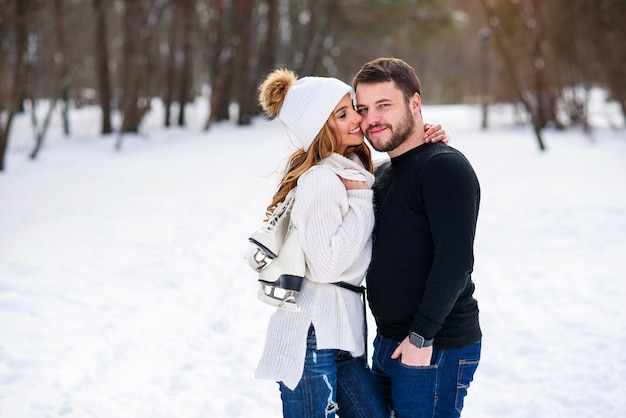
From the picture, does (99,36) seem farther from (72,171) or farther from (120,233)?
(120,233)

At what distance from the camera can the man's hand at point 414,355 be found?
2.09m

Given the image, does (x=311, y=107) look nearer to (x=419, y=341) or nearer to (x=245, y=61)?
(x=419, y=341)

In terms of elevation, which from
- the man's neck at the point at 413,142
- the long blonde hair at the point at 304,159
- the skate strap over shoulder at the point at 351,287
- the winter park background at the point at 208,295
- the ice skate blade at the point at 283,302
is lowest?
the winter park background at the point at 208,295

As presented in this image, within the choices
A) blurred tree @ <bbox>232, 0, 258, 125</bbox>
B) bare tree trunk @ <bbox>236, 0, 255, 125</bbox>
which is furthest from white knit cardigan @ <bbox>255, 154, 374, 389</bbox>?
bare tree trunk @ <bbox>236, 0, 255, 125</bbox>

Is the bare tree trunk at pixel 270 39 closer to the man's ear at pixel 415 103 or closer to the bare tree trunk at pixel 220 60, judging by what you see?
the bare tree trunk at pixel 220 60

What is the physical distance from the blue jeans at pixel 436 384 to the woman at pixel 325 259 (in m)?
0.12

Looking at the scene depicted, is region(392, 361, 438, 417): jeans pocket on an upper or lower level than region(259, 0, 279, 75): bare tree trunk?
lower

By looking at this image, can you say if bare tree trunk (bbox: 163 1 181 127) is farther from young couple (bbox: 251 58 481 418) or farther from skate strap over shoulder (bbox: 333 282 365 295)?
skate strap over shoulder (bbox: 333 282 365 295)

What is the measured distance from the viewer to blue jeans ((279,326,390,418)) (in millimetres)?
2090

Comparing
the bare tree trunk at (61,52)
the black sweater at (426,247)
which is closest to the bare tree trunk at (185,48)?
the bare tree trunk at (61,52)

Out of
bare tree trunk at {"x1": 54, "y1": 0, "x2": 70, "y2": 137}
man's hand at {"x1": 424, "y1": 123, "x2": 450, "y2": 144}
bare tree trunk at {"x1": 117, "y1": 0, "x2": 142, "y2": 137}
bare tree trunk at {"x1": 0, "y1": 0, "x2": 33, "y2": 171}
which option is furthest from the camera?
bare tree trunk at {"x1": 117, "y1": 0, "x2": 142, "y2": 137}

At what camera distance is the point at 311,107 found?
2184 mm

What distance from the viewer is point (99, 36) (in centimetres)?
1662

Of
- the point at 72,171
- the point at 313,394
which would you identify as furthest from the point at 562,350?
the point at 72,171
